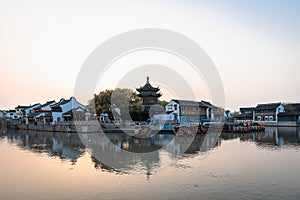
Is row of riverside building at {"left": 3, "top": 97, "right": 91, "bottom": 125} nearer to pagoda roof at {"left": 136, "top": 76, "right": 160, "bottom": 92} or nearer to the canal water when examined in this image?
pagoda roof at {"left": 136, "top": 76, "right": 160, "bottom": 92}

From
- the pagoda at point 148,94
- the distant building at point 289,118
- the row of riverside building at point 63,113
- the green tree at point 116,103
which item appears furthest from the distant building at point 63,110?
the distant building at point 289,118

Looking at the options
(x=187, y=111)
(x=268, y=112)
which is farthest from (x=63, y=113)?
(x=268, y=112)

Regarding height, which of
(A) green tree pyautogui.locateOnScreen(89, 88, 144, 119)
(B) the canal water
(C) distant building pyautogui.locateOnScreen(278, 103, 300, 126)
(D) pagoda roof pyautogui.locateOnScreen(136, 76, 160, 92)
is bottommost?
(B) the canal water

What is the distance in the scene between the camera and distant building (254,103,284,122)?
62000 mm

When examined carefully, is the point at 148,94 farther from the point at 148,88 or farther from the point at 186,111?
the point at 186,111

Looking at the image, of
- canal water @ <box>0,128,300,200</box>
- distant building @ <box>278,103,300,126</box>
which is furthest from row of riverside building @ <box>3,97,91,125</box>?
distant building @ <box>278,103,300,126</box>

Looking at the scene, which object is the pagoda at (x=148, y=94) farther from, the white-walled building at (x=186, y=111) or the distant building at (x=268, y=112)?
the distant building at (x=268, y=112)

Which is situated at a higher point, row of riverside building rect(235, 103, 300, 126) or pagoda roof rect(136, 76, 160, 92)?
pagoda roof rect(136, 76, 160, 92)

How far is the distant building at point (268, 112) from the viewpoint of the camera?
6200 centimetres

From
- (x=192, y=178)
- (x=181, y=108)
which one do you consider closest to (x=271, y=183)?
(x=192, y=178)

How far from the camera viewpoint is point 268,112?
6391cm

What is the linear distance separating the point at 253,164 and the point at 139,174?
7597mm

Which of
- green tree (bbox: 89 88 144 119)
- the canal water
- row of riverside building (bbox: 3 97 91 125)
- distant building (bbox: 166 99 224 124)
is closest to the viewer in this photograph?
the canal water

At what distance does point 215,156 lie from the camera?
19.8m
